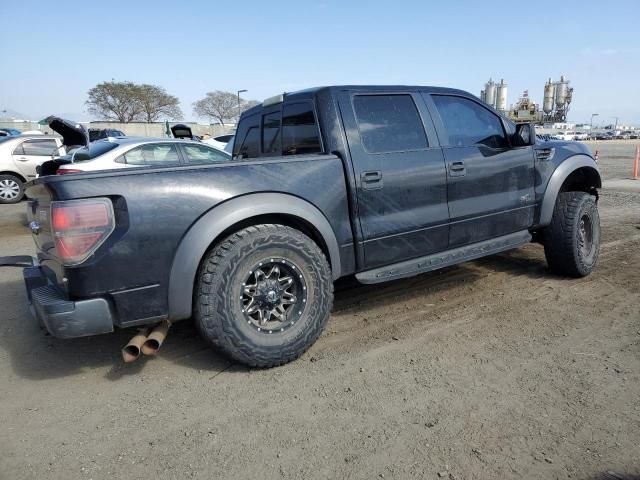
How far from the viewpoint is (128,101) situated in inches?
2327

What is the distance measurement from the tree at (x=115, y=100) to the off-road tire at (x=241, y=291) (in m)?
63.0

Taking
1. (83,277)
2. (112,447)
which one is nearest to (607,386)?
(112,447)

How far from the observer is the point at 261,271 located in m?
2.95

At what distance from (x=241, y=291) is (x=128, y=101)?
63774 mm

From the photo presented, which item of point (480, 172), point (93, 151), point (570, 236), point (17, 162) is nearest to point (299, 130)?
point (480, 172)

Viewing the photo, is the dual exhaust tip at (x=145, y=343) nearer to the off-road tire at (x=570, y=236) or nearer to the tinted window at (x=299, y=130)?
the tinted window at (x=299, y=130)

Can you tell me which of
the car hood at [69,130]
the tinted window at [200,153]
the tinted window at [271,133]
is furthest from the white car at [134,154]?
the tinted window at [271,133]

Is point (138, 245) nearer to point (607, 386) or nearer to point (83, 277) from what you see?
point (83, 277)

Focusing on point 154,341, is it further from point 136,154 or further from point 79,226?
point 136,154

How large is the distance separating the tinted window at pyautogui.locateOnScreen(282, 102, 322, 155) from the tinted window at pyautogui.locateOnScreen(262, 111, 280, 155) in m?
0.12

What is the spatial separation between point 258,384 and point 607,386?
2.08 m

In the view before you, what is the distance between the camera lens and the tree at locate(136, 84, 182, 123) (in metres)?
59.6

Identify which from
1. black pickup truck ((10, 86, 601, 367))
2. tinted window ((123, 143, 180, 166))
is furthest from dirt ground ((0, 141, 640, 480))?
tinted window ((123, 143, 180, 166))

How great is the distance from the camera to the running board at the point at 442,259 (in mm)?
3421
